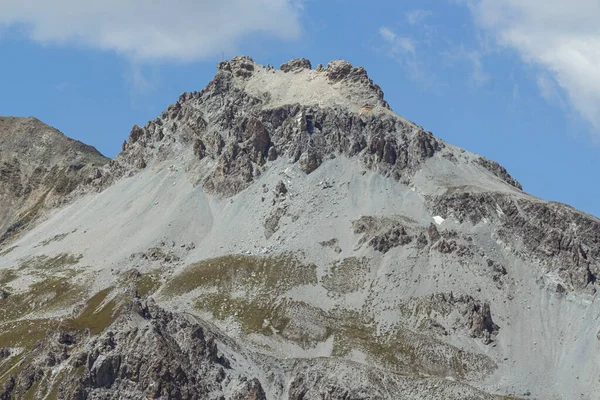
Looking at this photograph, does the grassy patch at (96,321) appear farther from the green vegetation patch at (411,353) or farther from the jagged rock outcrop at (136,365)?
the green vegetation patch at (411,353)

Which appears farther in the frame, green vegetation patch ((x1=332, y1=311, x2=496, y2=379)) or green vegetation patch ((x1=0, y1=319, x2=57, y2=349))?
green vegetation patch ((x1=0, y1=319, x2=57, y2=349))

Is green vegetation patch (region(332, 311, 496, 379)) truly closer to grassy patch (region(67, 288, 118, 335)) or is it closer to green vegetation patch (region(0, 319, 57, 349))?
grassy patch (region(67, 288, 118, 335))

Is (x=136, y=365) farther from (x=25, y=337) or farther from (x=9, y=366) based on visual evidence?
(x=25, y=337)

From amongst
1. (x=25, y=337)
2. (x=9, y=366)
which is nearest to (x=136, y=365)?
(x=9, y=366)

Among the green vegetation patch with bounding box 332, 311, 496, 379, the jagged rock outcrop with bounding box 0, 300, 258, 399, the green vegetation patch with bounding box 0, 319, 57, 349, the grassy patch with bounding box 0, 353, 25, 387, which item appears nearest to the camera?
the jagged rock outcrop with bounding box 0, 300, 258, 399

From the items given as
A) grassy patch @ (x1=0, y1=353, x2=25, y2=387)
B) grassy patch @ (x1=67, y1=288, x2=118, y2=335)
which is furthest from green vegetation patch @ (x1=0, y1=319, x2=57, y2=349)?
grassy patch @ (x1=67, y1=288, x2=118, y2=335)

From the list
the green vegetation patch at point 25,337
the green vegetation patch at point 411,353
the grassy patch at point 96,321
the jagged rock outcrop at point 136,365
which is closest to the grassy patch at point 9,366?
the jagged rock outcrop at point 136,365

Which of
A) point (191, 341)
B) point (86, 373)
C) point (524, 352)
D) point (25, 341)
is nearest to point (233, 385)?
point (191, 341)

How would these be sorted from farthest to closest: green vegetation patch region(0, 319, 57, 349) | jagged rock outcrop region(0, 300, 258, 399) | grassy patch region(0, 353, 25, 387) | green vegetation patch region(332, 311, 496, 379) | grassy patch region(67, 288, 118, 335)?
green vegetation patch region(0, 319, 57, 349) → green vegetation patch region(332, 311, 496, 379) → grassy patch region(67, 288, 118, 335) → grassy patch region(0, 353, 25, 387) → jagged rock outcrop region(0, 300, 258, 399)

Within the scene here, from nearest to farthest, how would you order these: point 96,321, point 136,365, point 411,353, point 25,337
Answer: point 136,365 < point 96,321 < point 411,353 < point 25,337

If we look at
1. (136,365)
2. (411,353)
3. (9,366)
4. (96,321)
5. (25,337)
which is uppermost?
(411,353)

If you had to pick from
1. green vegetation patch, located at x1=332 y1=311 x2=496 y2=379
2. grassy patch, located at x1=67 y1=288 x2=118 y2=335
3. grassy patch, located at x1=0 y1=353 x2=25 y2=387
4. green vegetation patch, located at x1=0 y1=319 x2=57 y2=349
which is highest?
green vegetation patch, located at x1=332 y1=311 x2=496 y2=379

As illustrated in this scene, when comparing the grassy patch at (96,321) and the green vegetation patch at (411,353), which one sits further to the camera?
the green vegetation patch at (411,353)

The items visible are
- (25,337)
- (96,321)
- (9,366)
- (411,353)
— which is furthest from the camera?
(25,337)
